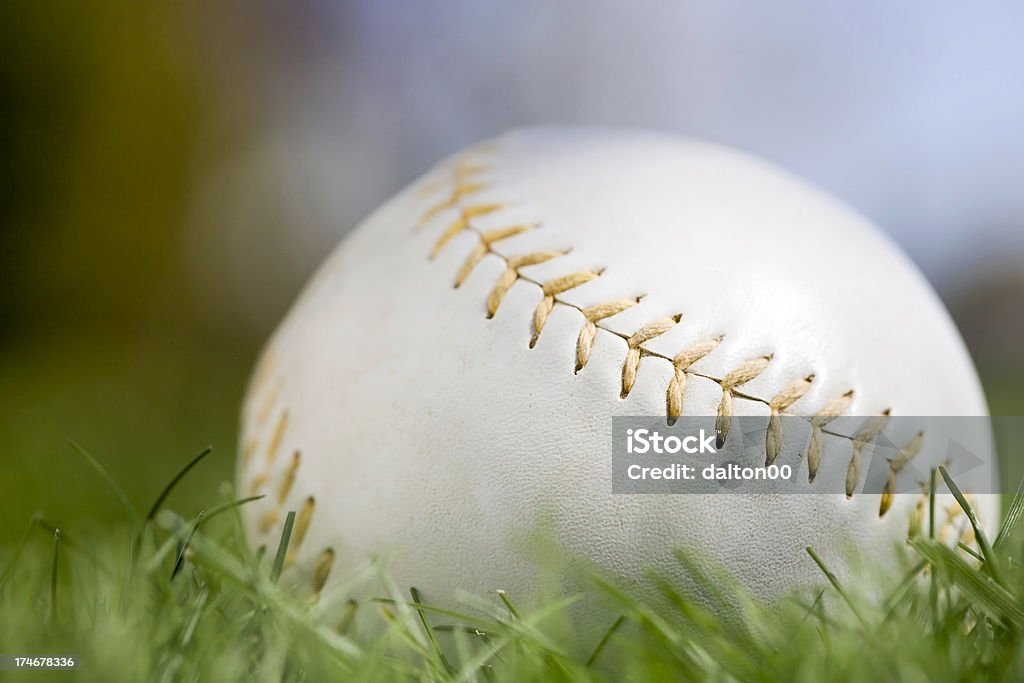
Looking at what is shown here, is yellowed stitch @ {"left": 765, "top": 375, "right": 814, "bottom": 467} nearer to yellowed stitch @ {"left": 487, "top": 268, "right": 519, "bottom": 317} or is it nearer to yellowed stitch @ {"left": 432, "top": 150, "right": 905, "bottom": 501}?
yellowed stitch @ {"left": 432, "top": 150, "right": 905, "bottom": 501}

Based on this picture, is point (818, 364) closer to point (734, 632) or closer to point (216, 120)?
point (734, 632)

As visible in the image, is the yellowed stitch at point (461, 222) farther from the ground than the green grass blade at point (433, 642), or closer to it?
farther from the ground

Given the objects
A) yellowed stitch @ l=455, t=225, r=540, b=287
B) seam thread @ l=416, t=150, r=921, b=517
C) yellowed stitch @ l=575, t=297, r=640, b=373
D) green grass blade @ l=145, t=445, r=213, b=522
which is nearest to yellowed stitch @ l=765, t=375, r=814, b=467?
seam thread @ l=416, t=150, r=921, b=517

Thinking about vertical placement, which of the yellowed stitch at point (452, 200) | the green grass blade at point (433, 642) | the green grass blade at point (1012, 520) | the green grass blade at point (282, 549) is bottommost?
the green grass blade at point (433, 642)

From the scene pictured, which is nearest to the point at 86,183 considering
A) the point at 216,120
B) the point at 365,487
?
the point at 216,120

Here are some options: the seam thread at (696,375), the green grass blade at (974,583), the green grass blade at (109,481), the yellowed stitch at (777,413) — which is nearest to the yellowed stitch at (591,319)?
the seam thread at (696,375)

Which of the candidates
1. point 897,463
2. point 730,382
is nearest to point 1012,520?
point 897,463

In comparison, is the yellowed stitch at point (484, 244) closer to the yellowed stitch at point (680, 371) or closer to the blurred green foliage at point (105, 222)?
the yellowed stitch at point (680, 371)
